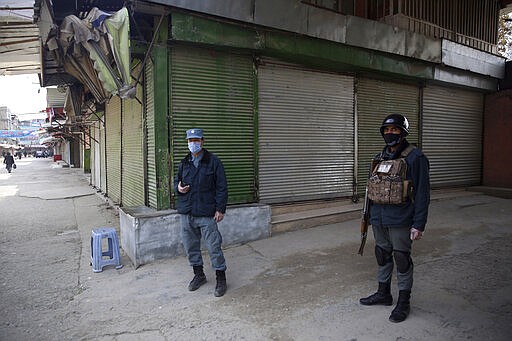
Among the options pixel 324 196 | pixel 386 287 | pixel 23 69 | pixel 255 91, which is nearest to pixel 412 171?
pixel 386 287

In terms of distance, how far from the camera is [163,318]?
12.4 ft

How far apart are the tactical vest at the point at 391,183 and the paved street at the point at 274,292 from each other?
46.1 inches

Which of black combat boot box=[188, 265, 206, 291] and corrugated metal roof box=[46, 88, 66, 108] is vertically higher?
corrugated metal roof box=[46, 88, 66, 108]

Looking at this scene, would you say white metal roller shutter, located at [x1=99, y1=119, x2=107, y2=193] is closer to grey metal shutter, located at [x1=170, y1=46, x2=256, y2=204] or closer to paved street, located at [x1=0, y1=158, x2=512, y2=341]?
paved street, located at [x1=0, y1=158, x2=512, y2=341]

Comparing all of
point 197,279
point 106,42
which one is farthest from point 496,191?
point 106,42

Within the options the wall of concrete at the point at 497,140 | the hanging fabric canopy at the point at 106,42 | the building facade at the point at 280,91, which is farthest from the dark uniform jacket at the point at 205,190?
the wall of concrete at the point at 497,140

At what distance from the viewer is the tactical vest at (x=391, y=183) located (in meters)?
3.42

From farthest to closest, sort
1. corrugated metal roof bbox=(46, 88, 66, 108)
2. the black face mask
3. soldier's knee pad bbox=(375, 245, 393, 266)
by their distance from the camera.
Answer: corrugated metal roof bbox=(46, 88, 66, 108) → soldier's knee pad bbox=(375, 245, 393, 266) → the black face mask

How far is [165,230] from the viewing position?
5621mm

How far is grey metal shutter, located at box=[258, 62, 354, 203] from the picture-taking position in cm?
708

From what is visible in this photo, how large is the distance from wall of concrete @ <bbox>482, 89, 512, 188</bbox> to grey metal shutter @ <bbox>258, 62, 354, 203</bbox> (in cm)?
561

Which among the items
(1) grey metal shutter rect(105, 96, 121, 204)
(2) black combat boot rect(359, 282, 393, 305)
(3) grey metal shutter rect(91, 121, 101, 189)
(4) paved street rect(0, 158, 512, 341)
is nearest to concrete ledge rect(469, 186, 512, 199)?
(4) paved street rect(0, 158, 512, 341)

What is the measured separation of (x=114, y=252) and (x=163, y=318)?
2.09m

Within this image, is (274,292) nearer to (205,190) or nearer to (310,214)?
(205,190)
